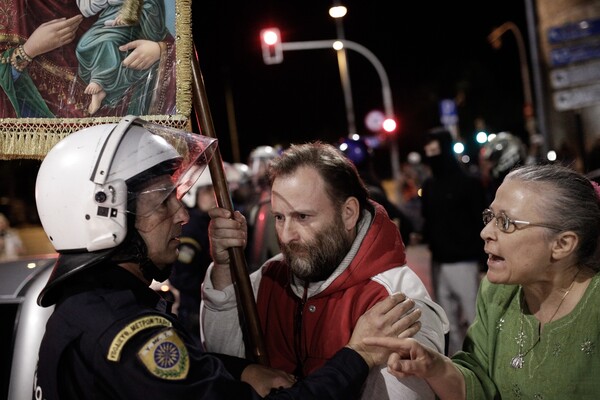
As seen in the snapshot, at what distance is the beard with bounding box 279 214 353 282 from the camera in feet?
9.61

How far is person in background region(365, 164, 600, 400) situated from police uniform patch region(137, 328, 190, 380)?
726 millimetres

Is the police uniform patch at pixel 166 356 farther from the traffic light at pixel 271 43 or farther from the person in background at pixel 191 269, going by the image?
the traffic light at pixel 271 43

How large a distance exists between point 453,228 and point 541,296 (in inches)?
168

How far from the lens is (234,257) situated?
9.78 feet

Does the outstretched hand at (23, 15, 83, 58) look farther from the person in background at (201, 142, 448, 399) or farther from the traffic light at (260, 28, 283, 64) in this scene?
the traffic light at (260, 28, 283, 64)

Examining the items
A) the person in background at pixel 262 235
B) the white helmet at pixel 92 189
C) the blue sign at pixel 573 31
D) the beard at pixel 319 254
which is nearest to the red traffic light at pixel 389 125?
the blue sign at pixel 573 31

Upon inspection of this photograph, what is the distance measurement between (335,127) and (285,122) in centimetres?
667

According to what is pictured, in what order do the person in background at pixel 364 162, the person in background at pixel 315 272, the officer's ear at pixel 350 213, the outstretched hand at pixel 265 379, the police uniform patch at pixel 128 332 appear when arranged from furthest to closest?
the person in background at pixel 364 162, the officer's ear at pixel 350 213, the person in background at pixel 315 272, the outstretched hand at pixel 265 379, the police uniform patch at pixel 128 332

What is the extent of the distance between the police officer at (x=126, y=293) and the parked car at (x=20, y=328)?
63 cm

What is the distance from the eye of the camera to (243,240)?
2.98 metres

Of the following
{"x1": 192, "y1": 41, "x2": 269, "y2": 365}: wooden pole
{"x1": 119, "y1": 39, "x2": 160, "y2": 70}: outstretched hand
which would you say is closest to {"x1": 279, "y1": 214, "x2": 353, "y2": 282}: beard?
{"x1": 192, "y1": 41, "x2": 269, "y2": 365}: wooden pole

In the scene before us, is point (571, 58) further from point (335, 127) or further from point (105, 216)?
point (335, 127)

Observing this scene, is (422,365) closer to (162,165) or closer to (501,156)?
(162,165)

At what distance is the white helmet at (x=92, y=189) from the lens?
2.32 meters
